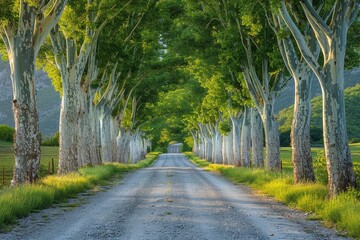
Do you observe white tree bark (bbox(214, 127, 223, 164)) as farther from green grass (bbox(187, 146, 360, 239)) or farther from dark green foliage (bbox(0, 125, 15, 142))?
dark green foliage (bbox(0, 125, 15, 142))

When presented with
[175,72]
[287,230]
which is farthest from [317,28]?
[175,72]

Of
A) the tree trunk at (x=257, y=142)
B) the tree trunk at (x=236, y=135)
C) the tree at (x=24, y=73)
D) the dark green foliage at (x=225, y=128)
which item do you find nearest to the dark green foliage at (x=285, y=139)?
the dark green foliage at (x=225, y=128)

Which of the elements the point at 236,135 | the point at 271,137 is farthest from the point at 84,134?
the point at 236,135

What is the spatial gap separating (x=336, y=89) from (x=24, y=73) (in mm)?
8967

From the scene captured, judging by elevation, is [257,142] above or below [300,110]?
below

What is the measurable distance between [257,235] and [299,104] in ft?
27.2

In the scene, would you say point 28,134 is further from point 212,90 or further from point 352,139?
point 352,139

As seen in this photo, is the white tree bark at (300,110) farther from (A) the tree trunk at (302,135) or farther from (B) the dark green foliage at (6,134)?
(B) the dark green foliage at (6,134)

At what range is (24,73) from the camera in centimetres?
1322

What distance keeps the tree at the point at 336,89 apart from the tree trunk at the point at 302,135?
12.5 feet

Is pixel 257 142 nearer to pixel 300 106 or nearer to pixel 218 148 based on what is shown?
pixel 300 106

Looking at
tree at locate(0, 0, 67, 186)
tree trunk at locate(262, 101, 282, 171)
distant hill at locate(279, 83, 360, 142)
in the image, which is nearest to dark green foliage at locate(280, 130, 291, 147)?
distant hill at locate(279, 83, 360, 142)

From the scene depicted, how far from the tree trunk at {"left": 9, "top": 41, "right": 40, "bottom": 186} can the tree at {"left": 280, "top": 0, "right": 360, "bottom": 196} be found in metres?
8.14

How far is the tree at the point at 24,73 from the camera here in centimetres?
1308
